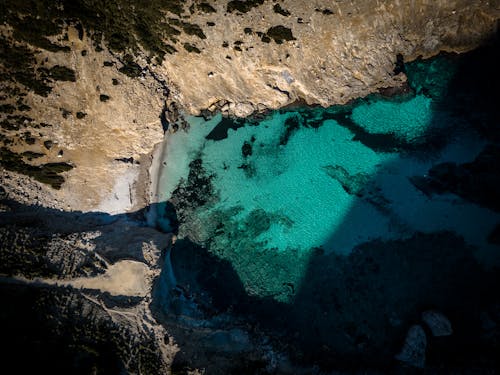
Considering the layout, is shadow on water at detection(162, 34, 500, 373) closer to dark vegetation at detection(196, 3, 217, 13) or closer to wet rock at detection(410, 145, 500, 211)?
wet rock at detection(410, 145, 500, 211)

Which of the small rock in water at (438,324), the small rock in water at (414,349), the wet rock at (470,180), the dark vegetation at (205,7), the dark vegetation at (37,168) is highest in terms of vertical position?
the dark vegetation at (205,7)

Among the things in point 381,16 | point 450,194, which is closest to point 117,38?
point 381,16

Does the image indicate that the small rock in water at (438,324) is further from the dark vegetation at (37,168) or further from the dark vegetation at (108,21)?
the dark vegetation at (37,168)

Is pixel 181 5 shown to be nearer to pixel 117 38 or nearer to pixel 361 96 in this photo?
pixel 117 38

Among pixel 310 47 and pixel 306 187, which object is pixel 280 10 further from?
pixel 306 187

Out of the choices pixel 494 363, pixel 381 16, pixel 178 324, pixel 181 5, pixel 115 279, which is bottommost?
pixel 178 324

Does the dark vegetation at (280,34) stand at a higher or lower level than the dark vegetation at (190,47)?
higher

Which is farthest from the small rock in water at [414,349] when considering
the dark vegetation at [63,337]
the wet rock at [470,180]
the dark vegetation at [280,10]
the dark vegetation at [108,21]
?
the dark vegetation at [108,21]
